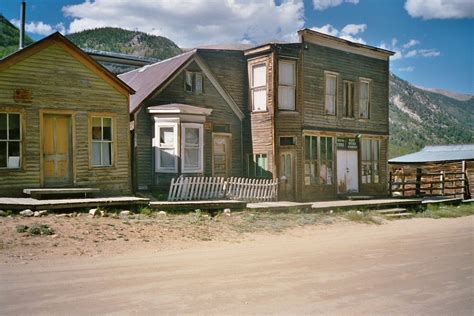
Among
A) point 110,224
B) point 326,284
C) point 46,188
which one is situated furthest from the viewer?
point 46,188

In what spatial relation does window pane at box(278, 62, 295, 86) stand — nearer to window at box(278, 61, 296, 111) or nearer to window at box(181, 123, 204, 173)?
window at box(278, 61, 296, 111)

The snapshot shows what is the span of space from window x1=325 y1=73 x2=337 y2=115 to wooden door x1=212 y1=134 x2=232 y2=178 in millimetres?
5792

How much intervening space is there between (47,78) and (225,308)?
1203 centimetres

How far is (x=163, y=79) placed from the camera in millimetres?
19094

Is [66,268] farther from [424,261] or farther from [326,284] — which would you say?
[424,261]

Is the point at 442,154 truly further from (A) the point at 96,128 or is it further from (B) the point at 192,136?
(A) the point at 96,128

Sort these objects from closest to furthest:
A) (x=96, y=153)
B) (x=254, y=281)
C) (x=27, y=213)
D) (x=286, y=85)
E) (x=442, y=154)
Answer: (x=254, y=281)
(x=27, y=213)
(x=96, y=153)
(x=286, y=85)
(x=442, y=154)

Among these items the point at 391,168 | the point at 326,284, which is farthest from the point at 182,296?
the point at 391,168

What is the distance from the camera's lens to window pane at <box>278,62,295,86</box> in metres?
21.1

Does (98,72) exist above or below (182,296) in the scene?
above

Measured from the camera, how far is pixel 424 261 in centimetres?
895

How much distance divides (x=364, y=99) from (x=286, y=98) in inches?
241

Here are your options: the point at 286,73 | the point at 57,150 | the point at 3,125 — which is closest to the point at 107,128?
the point at 57,150

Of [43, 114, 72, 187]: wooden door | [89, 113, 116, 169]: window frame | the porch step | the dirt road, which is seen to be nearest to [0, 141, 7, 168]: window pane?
the porch step
